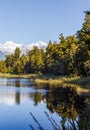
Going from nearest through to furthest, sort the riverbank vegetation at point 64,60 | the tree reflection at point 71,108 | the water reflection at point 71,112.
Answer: the water reflection at point 71,112 → the tree reflection at point 71,108 → the riverbank vegetation at point 64,60

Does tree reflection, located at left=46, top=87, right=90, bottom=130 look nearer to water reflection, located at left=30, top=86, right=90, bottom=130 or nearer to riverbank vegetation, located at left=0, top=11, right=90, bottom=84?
water reflection, located at left=30, top=86, right=90, bottom=130

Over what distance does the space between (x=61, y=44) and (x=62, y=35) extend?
322 centimetres

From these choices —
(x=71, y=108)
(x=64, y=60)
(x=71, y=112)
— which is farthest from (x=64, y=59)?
(x=71, y=112)

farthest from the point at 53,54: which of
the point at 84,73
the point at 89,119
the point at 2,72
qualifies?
the point at 89,119

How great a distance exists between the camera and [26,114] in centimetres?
2898

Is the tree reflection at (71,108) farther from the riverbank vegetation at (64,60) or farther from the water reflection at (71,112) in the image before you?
the riverbank vegetation at (64,60)

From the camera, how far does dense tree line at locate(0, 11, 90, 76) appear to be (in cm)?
7130

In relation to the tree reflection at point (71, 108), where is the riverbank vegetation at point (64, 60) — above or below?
above

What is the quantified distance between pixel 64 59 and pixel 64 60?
27cm

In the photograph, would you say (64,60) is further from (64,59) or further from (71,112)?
(71,112)

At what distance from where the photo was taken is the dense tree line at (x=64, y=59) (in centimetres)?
7130

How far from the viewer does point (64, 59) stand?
290 ft

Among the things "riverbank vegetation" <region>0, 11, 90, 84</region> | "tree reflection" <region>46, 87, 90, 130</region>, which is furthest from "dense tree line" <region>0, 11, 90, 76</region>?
"tree reflection" <region>46, 87, 90, 130</region>

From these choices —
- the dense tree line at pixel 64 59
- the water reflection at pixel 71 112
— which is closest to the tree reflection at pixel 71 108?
the water reflection at pixel 71 112
